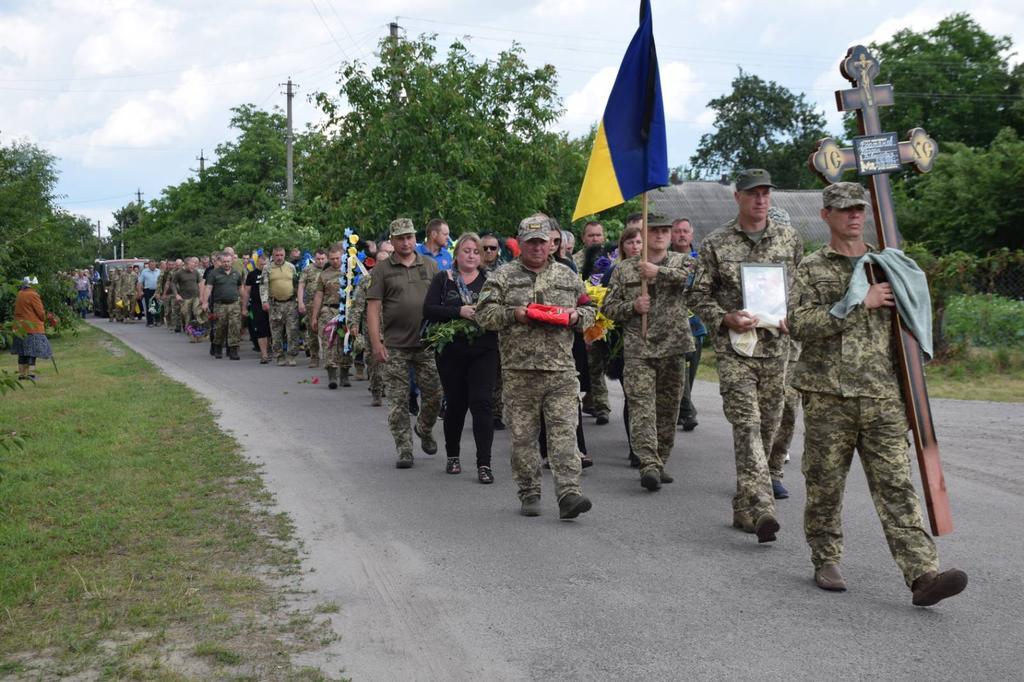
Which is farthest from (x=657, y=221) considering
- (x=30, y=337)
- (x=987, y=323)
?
(x=30, y=337)

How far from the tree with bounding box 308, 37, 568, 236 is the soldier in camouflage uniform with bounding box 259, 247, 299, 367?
1484mm

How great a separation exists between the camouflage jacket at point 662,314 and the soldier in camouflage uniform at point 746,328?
1.16 meters

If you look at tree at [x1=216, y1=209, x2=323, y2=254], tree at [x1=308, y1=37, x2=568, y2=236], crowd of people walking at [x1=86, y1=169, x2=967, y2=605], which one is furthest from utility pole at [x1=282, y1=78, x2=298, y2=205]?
crowd of people walking at [x1=86, y1=169, x2=967, y2=605]

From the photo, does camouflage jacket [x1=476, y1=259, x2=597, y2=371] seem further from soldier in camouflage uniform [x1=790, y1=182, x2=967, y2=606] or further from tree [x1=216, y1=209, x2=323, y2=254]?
tree [x1=216, y1=209, x2=323, y2=254]

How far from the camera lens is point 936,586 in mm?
5344

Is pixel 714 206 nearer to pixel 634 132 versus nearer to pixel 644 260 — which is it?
pixel 634 132

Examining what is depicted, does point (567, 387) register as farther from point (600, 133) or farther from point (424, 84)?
point (424, 84)

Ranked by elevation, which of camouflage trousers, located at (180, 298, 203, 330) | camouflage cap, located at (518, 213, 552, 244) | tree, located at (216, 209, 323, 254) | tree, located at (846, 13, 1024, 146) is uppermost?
tree, located at (846, 13, 1024, 146)

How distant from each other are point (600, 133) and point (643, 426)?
2.51 m

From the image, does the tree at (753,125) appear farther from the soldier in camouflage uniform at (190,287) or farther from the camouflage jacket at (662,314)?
the camouflage jacket at (662,314)

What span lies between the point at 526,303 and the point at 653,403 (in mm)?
1502

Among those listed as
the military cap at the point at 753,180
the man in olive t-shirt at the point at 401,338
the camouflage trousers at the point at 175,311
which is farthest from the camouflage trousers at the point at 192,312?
the military cap at the point at 753,180

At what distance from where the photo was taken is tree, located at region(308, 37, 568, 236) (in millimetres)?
19875

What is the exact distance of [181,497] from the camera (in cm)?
848
